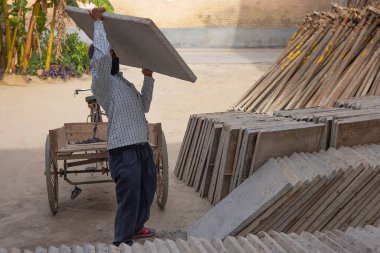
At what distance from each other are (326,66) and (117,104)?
16.7 ft

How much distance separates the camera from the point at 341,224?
450 cm

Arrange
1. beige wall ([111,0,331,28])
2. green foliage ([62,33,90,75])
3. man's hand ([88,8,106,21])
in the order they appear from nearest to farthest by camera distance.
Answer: man's hand ([88,8,106,21])
green foliage ([62,33,90,75])
beige wall ([111,0,331,28])

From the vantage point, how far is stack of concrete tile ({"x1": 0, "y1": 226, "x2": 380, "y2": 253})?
2.60 meters

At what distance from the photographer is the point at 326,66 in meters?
8.61

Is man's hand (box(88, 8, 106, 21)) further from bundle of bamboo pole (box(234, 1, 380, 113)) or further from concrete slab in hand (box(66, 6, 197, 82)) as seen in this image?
bundle of bamboo pole (box(234, 1, 380, 113))

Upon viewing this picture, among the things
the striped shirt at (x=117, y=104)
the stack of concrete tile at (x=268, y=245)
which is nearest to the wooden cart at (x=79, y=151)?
the striped shirt at (x=117, y=104)

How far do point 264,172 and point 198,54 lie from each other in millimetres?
16575

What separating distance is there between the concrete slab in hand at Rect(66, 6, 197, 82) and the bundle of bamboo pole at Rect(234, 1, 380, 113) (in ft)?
13.5

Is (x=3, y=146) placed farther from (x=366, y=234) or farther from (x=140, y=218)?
(x=366, y=234)

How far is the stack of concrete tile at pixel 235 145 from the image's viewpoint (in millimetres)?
4977

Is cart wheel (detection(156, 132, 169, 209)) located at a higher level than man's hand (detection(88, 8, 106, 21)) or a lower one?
lower

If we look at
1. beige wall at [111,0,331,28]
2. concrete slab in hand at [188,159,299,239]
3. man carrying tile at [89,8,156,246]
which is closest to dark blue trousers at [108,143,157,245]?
man carrying tile at [89,8,156,246]

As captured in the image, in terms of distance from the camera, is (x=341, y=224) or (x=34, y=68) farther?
(x=34, y=68)

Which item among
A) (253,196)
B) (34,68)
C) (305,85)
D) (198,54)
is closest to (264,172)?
(253,196)
